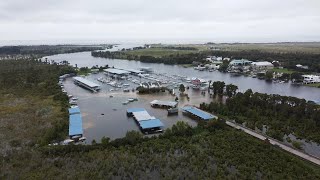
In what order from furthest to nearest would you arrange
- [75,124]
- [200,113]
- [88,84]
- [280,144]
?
[88,84]
[200,113]
[75,124]
[280,144]

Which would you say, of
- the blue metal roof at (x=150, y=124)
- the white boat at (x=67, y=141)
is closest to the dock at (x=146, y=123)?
the blue metal roof at (x=150, y=124)

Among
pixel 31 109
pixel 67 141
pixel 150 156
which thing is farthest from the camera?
pixel 31 109

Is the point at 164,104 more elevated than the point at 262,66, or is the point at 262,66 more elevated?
the point at 262,66

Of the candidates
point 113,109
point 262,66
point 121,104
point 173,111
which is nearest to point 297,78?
point 262,66

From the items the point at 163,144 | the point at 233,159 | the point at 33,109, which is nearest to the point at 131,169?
the point at 163,144

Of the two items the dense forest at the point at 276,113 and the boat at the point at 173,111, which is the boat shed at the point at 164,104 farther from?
the dense forest at the point at 276,113

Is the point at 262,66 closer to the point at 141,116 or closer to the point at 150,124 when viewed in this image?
the point at 141,116

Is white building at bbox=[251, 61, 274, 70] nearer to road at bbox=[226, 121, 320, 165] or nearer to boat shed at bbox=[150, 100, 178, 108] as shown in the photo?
boat shed at bbox=[150, 100, 178, 108]
